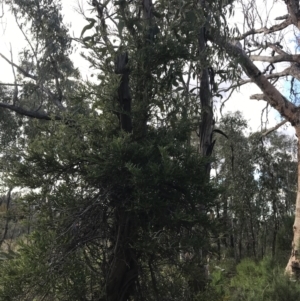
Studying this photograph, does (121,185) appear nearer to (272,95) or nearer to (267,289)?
(267,289)

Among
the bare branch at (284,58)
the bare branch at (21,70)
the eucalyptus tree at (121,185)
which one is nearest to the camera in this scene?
the eucalyptus tree at (121,185)

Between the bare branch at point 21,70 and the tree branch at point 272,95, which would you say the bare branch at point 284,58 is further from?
the bare branch at point 21,70

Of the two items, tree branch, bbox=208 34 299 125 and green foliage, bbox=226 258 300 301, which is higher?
tree branch, bbox=208 34 299 125

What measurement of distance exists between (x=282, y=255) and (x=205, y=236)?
362 inches

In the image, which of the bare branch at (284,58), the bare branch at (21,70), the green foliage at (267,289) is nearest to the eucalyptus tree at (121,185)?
the green foliage at (267,289)

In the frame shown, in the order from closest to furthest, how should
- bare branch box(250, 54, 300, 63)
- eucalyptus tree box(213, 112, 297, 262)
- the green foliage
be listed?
the green foliage, bare branch box(250, 54, 300, 63), eucalyptus tree box(213, 112, 297, 262)

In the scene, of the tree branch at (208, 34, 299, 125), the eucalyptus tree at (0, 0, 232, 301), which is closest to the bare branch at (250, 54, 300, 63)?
the tree branch at (208, 34, 299, 125)

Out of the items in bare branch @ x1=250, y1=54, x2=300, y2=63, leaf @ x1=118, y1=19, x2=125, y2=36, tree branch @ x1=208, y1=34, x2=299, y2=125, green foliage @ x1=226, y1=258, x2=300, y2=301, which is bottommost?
green foliage @ x1=226, y1=258, x2=300, y2=301

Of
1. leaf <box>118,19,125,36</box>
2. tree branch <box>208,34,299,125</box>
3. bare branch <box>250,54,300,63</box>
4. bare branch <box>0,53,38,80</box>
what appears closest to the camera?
leaf <box>118,19,125,36</box>

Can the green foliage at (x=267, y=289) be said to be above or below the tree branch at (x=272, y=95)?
below

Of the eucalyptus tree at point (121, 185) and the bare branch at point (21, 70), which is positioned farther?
the bare branch at point (21, 70)

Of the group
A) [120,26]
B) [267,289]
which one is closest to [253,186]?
[267,289]

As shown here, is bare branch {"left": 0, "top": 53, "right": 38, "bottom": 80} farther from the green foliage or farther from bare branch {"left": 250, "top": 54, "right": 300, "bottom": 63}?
the green foliage

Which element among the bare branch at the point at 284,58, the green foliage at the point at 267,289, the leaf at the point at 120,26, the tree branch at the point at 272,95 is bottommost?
the green foliage at the point at 267,289
